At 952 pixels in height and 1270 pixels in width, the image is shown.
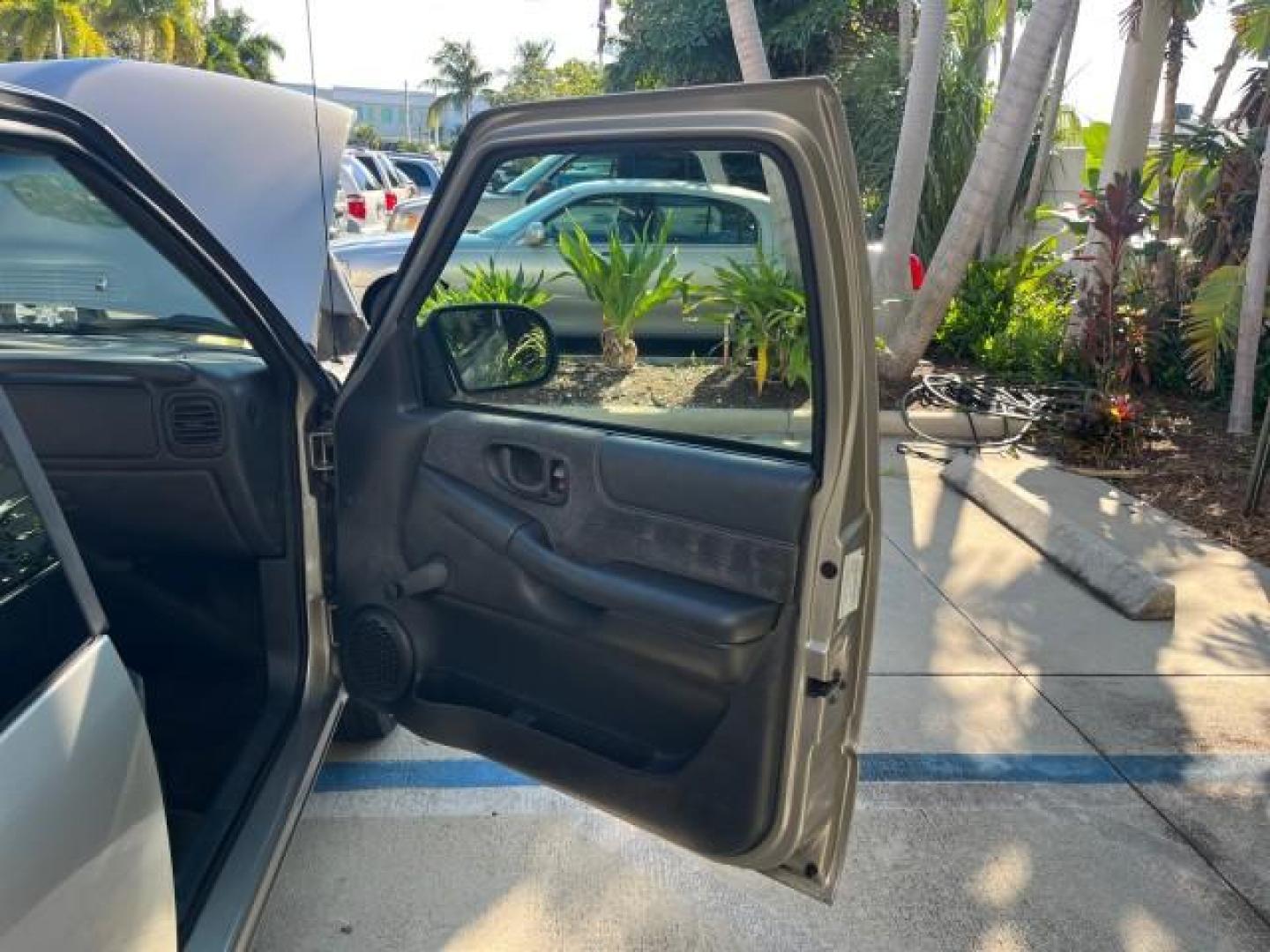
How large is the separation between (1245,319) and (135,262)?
674 centimetres

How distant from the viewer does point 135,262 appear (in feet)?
9.80

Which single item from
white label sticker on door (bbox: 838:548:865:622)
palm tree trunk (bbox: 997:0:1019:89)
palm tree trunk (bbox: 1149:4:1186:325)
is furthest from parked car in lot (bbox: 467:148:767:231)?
palm tree trunk (bbox: 997:0:1019:89)

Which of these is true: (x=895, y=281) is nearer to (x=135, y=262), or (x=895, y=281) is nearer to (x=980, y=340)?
(x=980, y=340)

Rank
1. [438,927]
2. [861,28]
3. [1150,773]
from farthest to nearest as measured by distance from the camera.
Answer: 1. [861,28]
2. [1150,773]
3. [438,927]

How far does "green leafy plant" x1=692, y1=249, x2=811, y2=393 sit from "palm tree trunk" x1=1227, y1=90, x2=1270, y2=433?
9.48 feet

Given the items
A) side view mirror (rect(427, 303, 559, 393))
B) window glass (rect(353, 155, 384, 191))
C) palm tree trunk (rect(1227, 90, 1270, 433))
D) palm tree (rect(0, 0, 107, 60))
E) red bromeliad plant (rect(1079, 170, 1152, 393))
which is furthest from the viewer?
palm tree (rect(0, 0, 107, 60))

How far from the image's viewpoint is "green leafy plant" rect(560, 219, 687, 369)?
24.3 ft

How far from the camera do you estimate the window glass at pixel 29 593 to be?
4.84 feet

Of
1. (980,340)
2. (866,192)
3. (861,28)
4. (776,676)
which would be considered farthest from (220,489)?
(861,28)

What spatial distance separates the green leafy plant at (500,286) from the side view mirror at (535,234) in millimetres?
271

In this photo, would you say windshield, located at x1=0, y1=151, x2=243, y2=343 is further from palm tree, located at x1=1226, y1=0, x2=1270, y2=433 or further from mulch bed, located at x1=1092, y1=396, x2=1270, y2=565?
palm tree, located at x1=1226, y1=0, x2=1270, y2=433

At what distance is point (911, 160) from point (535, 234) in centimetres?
300

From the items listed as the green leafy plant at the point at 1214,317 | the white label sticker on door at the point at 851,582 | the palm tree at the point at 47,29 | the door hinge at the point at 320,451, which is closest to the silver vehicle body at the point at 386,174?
the palm tree at the point at 47,29

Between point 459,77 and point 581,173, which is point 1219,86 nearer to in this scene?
point 581,173
